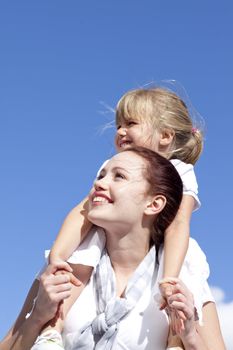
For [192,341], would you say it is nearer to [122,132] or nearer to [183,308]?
[183,308]

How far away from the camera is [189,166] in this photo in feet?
18.6

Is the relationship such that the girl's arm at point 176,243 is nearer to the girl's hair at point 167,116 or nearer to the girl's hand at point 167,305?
the girl's hand at point 167,305

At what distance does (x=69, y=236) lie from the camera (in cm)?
493

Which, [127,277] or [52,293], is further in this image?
[127,277]

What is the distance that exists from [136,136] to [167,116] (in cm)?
42

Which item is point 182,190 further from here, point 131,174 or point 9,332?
point 9,332

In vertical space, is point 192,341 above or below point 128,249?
below

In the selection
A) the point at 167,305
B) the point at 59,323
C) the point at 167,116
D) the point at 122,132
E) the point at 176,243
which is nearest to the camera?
the point at 167,305

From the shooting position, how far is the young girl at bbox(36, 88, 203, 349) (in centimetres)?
477

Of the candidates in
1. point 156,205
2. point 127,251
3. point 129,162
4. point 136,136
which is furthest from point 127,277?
point 136,136


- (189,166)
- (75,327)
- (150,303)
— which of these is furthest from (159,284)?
(189,166)

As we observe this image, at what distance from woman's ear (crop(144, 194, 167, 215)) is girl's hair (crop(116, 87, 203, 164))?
938 mm

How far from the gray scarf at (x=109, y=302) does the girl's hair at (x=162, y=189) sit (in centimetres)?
18

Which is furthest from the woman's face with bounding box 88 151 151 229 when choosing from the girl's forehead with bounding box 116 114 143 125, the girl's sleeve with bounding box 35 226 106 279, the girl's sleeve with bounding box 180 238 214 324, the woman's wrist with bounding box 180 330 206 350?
the woman's wrist with bounding box 180 330 206 350
